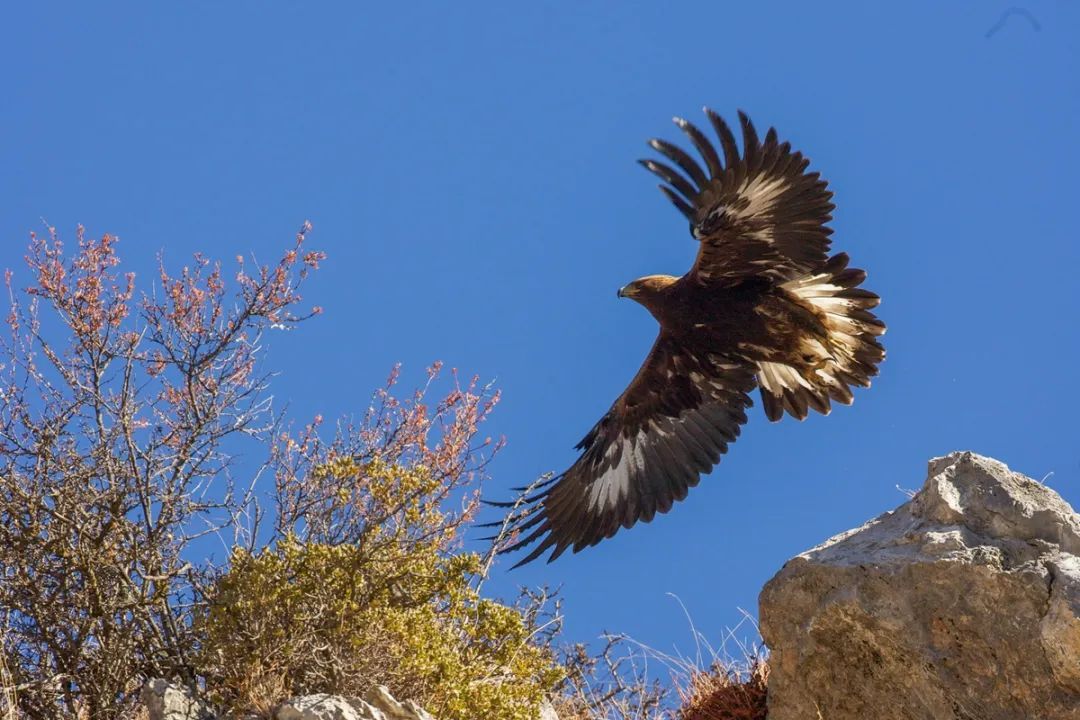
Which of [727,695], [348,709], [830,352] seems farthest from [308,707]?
[830,352]

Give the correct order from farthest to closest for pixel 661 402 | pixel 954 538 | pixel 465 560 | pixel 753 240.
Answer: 1. pixel 661 402
2. pixel 753 240
3. pixel 465 560
4. pixel 954 538

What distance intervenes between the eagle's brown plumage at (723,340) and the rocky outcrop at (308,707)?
260cm

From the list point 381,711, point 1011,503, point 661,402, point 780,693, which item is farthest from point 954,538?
point 661,402

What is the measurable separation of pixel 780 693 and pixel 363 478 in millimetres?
2685

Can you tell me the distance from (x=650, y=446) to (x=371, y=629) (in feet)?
11.5

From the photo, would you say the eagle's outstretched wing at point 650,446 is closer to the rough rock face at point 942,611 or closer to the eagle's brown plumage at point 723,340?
the eagle's brown plumage at point 723,340

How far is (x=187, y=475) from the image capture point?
6988 millimetres

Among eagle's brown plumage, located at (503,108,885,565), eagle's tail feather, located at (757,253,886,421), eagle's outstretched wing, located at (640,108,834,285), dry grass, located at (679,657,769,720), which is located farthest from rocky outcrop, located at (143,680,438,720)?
eagle's tail feather, located at (757,253,886,421)

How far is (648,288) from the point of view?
860 centimetres

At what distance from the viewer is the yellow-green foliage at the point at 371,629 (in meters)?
5.95

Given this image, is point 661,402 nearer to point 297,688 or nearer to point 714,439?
point 714,439

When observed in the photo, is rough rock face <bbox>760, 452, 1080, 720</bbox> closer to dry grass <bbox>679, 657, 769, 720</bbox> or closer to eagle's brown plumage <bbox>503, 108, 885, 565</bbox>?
dry grass <bbox>679, 657, 769, 720</bbox>

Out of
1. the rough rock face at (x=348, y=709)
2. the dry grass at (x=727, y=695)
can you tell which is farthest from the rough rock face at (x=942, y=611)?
the rough rock face at (x=348, y=709)

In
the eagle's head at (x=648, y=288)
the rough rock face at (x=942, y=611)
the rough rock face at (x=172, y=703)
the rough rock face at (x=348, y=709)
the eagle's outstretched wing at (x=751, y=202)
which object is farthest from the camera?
the eagle's head at (x=648, y=288)
